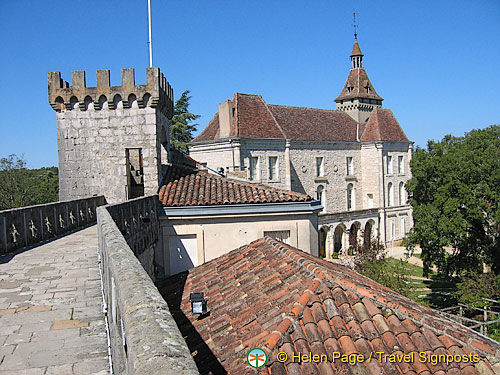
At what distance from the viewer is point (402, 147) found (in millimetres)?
51000

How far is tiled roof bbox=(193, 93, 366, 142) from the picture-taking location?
38250mm

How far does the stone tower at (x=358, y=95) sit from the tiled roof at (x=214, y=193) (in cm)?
3823

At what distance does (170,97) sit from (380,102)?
4228 centimetres

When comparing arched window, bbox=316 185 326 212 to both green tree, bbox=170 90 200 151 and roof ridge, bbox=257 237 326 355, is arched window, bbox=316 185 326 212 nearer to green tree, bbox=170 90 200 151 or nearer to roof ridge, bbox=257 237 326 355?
green tree, bbox=170 90 200 151

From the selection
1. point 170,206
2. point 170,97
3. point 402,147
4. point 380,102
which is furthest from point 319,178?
point 170,206

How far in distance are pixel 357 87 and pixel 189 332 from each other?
50.1 meters

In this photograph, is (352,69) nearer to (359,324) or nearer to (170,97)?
(170,97)

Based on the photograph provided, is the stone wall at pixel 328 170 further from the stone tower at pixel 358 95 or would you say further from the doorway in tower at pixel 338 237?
the stone tower at pixel 358 95

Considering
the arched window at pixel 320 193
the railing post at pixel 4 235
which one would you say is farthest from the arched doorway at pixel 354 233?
the railing post at pixel 4 235

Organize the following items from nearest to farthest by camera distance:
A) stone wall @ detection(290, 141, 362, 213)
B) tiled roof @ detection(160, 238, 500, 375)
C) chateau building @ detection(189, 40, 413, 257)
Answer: tiled roof @ detection(160, 238, 500, 375)
chateau building @ detection(189, 40, 413, 257)
stone wall @ detection(290, 141, 362, 213)

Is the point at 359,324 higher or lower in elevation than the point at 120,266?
lower

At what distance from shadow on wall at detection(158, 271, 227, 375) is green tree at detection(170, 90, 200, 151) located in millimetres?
40911

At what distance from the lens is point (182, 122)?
52.1 meters

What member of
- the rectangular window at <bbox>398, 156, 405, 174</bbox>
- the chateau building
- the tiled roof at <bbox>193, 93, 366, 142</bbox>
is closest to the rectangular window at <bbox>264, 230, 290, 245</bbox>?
the chateau building
